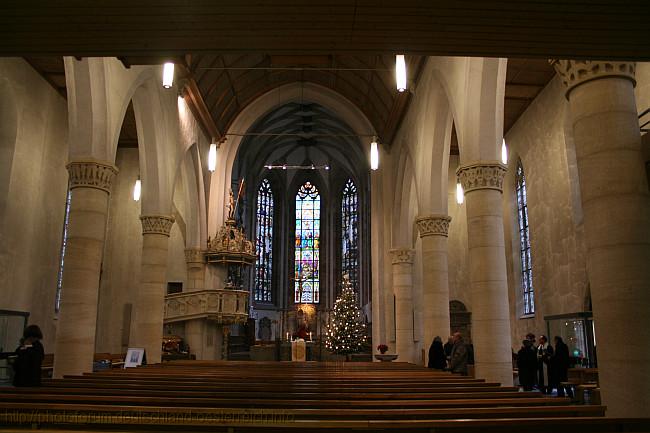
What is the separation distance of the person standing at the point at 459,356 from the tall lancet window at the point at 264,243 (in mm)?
24618

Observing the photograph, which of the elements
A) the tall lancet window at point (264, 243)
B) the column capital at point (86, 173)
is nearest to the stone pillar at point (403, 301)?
the column capital at point (86, 173)

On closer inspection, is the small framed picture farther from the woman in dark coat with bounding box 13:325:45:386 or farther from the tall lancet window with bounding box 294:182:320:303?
the tall lancet window with bounding box 294:182:320:303

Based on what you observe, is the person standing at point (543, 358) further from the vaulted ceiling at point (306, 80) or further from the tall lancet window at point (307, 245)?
the tall lancet window at point (307, 245)

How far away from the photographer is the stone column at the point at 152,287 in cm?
1525

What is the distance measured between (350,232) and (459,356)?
81.4 feet

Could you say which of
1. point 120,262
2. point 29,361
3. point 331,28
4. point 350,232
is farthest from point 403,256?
point 350,232

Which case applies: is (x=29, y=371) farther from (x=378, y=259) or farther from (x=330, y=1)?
(x=378, y=259)

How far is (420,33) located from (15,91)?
1397 cm

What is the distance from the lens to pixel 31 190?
1619 cm

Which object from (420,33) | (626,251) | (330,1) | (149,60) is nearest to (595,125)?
(626,251)

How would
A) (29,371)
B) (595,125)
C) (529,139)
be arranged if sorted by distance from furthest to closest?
(529,139) < (29,371) < (595,125)

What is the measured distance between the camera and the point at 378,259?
22703mm

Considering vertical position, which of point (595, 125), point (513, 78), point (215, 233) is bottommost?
point (595, 125)

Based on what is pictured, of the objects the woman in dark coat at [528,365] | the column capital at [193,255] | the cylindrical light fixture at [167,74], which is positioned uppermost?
the cylindrical light fixture at [167,74]
